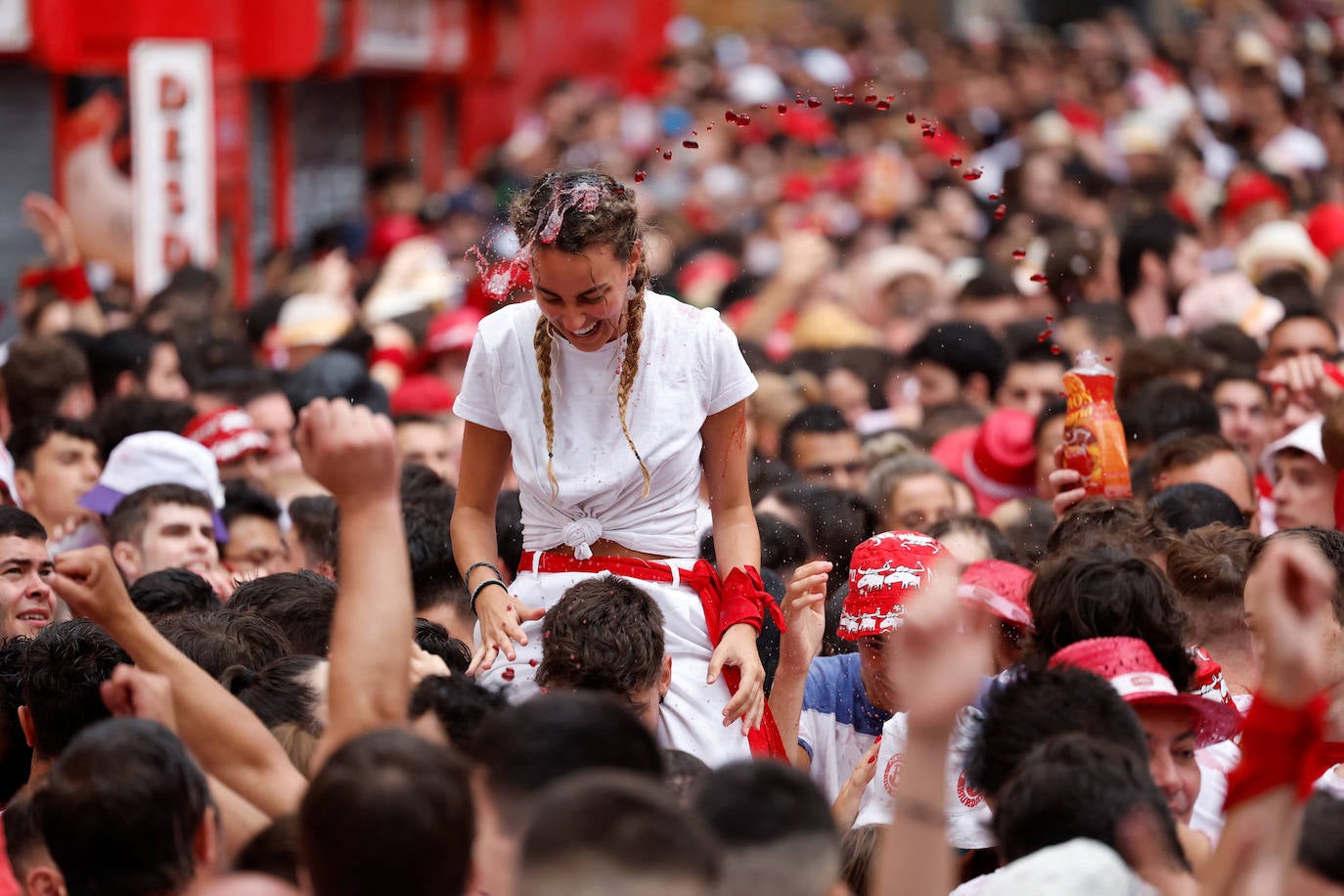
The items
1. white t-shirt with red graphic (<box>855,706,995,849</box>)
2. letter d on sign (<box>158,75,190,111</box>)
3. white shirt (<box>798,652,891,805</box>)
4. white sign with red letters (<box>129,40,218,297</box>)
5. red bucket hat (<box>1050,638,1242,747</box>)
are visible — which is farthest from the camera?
letter d on sign (<box>158,75,190,111</box>)

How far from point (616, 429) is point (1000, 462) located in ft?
9.34

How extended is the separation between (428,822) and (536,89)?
19.3 metres

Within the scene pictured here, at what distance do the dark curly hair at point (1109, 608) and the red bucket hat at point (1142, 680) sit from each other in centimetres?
7

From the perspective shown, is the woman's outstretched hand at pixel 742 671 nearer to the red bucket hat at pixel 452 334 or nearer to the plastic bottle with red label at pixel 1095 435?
the plastic bottle with red label at pixel 1095 435

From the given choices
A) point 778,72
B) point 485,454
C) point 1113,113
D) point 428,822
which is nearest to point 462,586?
point 485,454

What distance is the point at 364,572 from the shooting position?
283 cm

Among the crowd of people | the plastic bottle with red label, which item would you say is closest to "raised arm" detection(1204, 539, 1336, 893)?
the crowd of people

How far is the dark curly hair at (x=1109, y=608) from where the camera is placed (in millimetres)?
3750

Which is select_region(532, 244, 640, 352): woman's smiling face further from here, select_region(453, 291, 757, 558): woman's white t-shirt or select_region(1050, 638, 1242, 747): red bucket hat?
select_region(1050, 638, 1242, 747): red bucket hat

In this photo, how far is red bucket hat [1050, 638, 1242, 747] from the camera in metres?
3.46

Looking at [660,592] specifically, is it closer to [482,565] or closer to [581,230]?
[482,565]

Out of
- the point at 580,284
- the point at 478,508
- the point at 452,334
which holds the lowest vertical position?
the point at 452,334

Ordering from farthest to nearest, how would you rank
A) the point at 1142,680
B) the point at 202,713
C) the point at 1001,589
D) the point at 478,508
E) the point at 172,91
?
the point at 172,91 < the point at 1001,589 < the point at 478,508 < the point at 1142,680 < the point at 202,713

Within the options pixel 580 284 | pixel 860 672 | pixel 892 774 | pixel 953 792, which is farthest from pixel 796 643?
pixel 580 284
